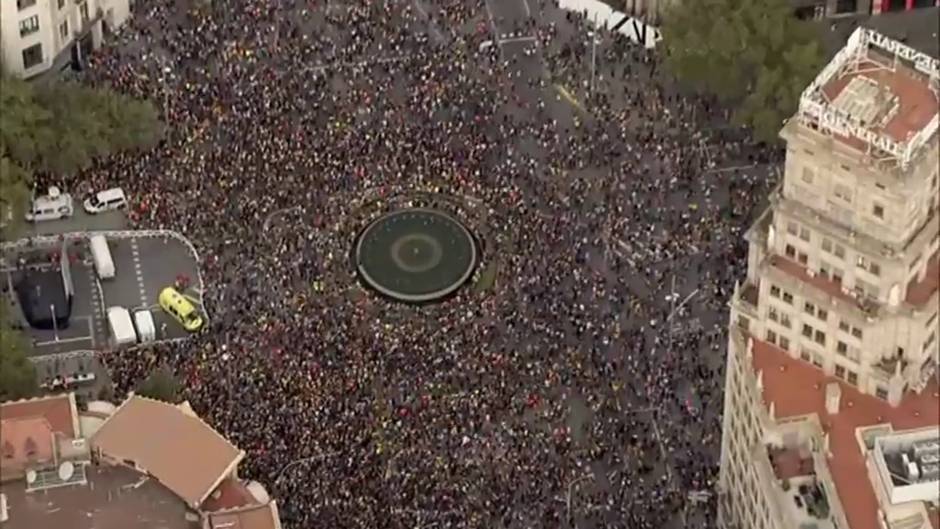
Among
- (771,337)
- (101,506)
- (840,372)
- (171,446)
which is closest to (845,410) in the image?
(840,372)

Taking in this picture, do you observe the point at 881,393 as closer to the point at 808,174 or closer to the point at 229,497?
the point at 808,174

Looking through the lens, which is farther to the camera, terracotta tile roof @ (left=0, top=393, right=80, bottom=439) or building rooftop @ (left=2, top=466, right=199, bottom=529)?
terracotta tile roof @ (left=0, top=393, right=80, bottom=439)

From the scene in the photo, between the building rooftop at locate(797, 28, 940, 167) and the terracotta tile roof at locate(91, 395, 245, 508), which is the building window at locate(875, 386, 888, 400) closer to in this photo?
the building rooftop at locate(797, 28, 940, 167)

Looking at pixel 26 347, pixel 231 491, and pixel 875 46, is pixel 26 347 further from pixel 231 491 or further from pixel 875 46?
pixel 875 46

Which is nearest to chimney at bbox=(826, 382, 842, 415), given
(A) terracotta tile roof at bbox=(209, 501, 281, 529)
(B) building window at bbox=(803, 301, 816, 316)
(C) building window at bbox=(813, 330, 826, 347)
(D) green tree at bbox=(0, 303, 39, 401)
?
(C) building window at bbox=(813, 330, 826, 347)

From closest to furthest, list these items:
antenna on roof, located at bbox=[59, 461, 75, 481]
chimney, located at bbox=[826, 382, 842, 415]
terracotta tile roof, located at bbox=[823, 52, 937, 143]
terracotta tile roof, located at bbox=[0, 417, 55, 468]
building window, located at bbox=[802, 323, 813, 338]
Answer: terracotta tile roof, located at bbox=[823, 52, 937, 143]
chimney, located at bbox=[826, 382, 842, 415]
building window, located at bbox=[802, 323, 813, 338]
terracotta tile roof, located at bbox=[0, 417, 55, 468]
antenna on roof, located at bbox=[59, 461, 75, 481]

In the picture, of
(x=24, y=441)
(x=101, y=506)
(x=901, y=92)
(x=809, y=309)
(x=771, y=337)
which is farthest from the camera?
(x=24, y=441)

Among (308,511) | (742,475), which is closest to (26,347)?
(308,511)
